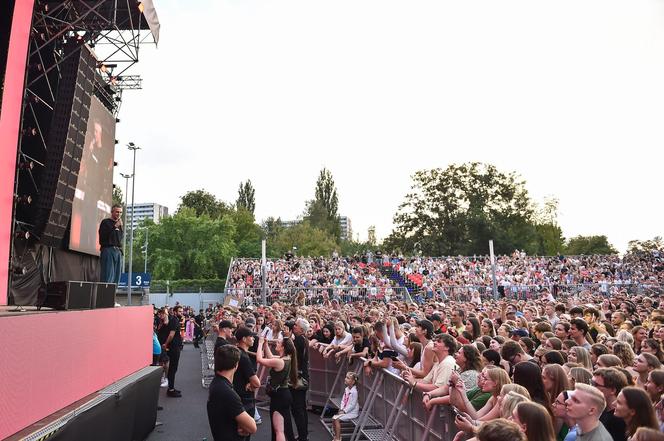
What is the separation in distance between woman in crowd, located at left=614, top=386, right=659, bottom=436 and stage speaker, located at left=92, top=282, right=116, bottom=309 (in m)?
6.65

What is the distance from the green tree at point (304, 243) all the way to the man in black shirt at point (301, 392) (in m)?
61.3

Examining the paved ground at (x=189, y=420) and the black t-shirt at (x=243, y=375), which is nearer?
the black t-shirt at (x=243, y=375)

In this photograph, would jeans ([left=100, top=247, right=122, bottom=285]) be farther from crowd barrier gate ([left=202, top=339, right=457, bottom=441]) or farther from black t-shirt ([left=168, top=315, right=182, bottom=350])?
crowd barrier gate ([left=202, top=339, right=457, bottom=441])

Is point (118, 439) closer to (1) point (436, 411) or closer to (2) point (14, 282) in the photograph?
(1) point (436, 411)

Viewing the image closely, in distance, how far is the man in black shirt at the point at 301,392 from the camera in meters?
8.07

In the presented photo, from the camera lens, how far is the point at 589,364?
5.74 metres

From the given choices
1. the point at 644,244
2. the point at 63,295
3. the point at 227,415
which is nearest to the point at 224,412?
the point at 227,415

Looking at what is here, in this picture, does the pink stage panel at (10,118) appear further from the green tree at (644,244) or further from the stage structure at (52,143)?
the green tree at (644,244)

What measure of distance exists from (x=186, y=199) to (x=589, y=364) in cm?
7514

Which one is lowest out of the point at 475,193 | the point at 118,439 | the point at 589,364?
the point at 118,439

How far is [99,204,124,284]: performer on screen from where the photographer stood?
9.46 m

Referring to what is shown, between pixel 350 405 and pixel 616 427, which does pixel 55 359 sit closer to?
pixel 350 405

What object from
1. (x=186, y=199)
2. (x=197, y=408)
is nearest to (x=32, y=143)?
(x=197, y=408)

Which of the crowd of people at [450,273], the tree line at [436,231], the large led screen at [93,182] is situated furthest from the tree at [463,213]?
the large led screen at [93,182]
